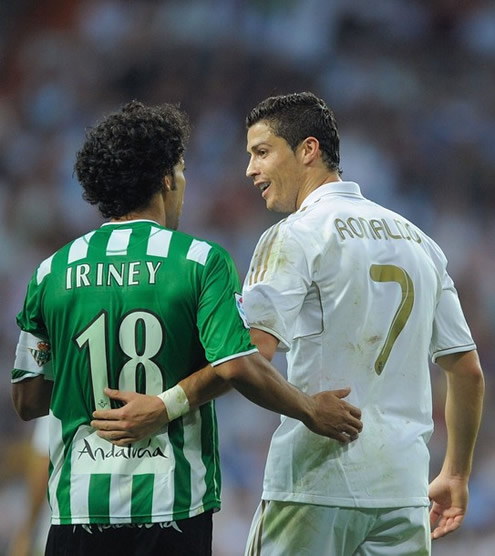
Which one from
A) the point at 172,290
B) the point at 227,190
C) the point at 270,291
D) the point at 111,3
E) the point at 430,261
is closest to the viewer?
the point at 172,290

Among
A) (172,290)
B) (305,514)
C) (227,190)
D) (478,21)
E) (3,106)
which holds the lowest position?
(305,514)

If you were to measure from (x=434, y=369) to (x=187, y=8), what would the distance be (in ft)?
12.6

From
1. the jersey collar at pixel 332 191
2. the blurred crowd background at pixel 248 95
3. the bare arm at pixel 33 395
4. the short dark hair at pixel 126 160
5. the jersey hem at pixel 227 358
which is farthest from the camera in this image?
the blurred crowd background at pixel 248 95

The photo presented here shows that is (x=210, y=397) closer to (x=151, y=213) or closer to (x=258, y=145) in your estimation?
(x=151, y=213)

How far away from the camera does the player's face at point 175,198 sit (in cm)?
267

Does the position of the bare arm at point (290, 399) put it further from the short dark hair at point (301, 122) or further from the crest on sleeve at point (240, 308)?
the short dark hair at point (301, 122)

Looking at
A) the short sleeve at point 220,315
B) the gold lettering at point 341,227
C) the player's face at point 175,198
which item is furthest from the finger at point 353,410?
the player's face at point 175,198

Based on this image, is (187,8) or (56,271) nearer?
(56,271)

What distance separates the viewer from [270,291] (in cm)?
260

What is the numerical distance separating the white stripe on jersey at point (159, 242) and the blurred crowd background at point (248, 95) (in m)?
5.28

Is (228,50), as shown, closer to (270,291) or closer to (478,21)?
(478,21)

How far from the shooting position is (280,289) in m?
2.60

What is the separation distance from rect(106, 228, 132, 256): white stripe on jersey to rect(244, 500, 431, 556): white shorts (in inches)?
32.9

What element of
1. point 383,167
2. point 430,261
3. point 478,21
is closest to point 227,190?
point 383,167
